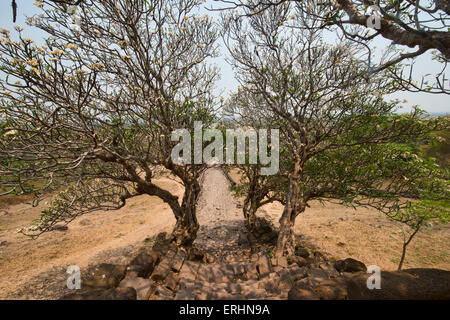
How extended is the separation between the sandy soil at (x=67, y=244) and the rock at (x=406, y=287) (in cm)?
951

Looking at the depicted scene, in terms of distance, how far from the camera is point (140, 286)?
417cm

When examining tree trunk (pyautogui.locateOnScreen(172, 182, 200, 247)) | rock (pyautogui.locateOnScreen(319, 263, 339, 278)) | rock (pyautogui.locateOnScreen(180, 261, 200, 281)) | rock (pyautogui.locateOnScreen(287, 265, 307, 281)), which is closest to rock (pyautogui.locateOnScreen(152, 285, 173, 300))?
rock (pyautogui.locateOnScreen(180, 261, 200, 281))

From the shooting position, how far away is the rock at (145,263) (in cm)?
500

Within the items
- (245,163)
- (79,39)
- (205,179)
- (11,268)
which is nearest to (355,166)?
(245,163)

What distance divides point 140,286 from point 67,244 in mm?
10206

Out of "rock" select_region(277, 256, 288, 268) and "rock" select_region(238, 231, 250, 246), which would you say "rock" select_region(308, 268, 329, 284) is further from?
"rock" select_region(238, 231, 250, 246)

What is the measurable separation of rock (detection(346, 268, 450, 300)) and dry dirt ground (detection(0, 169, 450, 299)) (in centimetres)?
409

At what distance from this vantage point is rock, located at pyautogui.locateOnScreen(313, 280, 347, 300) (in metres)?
3.61

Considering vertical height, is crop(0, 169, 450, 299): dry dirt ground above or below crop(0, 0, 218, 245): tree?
below

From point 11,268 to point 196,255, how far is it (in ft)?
29.5

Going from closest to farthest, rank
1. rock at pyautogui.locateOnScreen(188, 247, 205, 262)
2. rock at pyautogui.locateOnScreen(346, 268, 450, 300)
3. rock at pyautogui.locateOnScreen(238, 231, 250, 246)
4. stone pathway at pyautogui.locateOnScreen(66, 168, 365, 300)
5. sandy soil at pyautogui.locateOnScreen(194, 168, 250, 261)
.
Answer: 1. rock at pyautogui.locateOnScreen(346, 268, 450, 300)
2. stone pathway at pyautogui.locateOnScreen(66, 168, 365, 300)
3. rock at pyautogui.locateOnScreen(188, 247, 205, 262)
4. sandy soil at pyautogui.locateOnScreen(194, 168, 250, 261)
5. rock at pyautogui.locateOnScreen(238, 231, 250, 246)

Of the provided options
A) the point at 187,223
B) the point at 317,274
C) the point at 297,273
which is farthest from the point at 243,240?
the point at 317,274

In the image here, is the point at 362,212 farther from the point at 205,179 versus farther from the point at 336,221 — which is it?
the point at 205,179

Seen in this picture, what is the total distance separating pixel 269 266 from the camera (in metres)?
5.82
